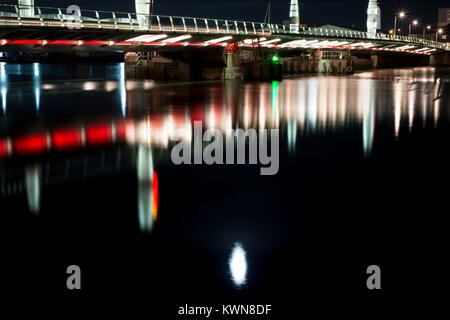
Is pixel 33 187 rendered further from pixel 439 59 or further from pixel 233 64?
pixel 439 59

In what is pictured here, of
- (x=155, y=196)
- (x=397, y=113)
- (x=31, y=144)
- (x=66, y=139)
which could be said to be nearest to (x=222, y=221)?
(x=155, y=196)

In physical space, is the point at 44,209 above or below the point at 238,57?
below

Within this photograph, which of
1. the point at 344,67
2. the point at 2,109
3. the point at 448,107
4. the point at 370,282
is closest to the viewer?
the point at 370,282

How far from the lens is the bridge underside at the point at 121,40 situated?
112ft

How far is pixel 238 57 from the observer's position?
52406 mm

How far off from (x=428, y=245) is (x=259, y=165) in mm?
5513

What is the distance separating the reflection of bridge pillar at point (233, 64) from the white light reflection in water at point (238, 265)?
150 feet

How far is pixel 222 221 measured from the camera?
7934 millimetres

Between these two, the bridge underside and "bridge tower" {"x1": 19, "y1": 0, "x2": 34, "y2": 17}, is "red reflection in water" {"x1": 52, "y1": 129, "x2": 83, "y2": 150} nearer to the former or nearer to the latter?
the bridge underside

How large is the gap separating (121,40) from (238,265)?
37542 mm

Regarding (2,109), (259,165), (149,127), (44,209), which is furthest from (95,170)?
(2,109)

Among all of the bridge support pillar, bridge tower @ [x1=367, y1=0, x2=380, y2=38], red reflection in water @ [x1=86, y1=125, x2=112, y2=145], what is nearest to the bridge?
red reflection in water @ [x1=86, y1=125, x2=112, y2=145]

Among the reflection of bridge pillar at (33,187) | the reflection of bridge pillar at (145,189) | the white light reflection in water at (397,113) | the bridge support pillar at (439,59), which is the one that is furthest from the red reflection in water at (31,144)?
the bridge support pillar at (439,59)

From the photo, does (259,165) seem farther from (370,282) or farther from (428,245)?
(370,282)
